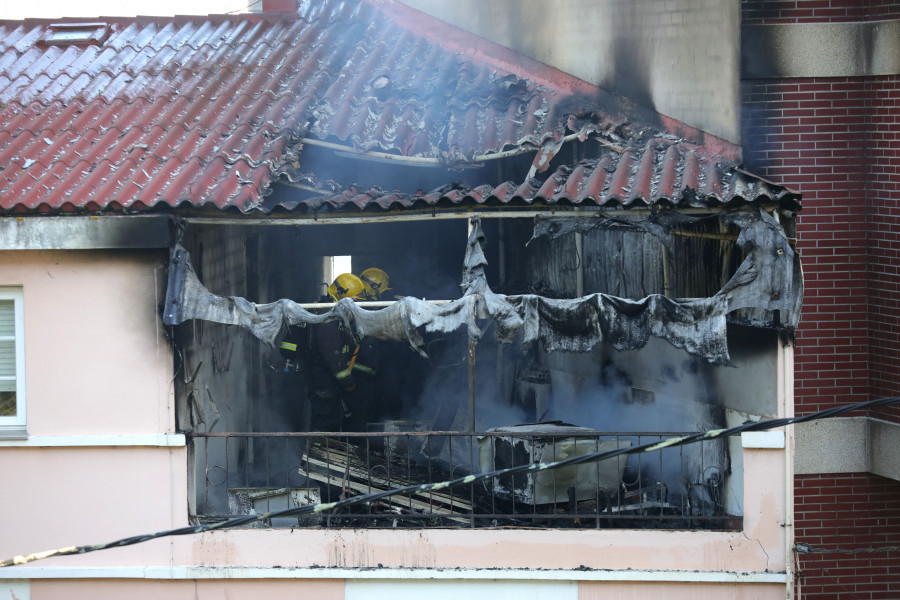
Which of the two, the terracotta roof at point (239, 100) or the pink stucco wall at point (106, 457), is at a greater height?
the terracotta roof at point (239, 100)

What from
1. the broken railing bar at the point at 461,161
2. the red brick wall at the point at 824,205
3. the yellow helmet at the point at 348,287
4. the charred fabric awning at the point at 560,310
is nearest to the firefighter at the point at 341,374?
the yellow helmet at the point at 348,287

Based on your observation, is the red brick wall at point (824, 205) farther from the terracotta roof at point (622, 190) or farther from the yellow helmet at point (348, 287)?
the yellow helmet at point (348, 287)

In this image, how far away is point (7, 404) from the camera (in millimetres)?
8992

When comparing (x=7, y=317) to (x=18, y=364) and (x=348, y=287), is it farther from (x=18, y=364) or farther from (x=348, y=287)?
(x=348, y=287)

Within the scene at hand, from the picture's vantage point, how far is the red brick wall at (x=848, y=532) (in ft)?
29.7

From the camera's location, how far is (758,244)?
7734mm

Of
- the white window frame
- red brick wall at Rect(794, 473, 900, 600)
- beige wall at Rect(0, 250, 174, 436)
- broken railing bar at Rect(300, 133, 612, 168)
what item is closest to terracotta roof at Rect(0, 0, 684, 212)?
broken railing bar at Rect(300, 133, 612, 168)

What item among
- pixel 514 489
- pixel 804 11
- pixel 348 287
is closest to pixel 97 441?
pixel 348 287

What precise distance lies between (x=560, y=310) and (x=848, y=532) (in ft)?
12.9

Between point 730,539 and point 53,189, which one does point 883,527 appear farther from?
point 53,189

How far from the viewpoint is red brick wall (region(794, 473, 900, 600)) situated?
9047 millimetres

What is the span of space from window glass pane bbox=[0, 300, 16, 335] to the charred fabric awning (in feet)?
6.25

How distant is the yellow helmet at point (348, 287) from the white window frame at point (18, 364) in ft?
11.6

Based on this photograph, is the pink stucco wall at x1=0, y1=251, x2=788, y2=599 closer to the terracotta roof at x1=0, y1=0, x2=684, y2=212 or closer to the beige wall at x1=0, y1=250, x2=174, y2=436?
the beige wall at x1=0, y1=250, x2=174, y2=436
